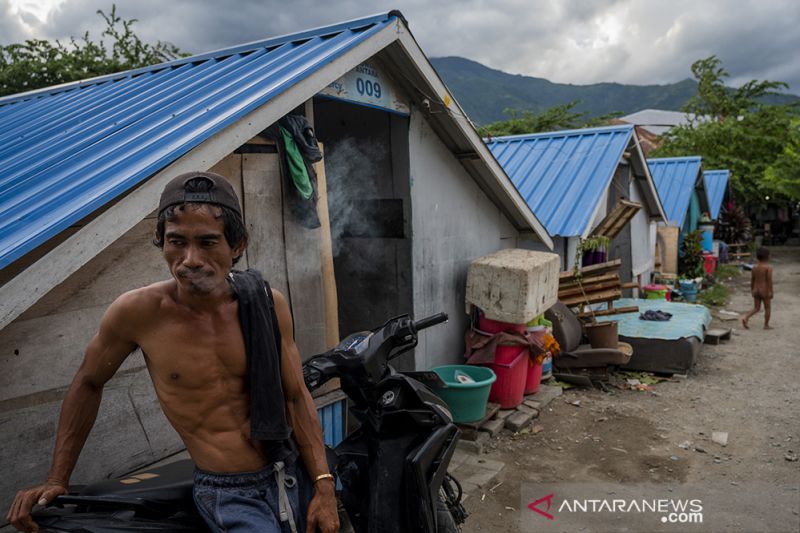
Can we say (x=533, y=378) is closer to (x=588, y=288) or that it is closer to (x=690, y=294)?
(x=588, y=288)

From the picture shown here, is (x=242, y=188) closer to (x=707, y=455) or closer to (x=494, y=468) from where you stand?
(x=494, y=468)

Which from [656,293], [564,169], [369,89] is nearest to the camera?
[369,89]

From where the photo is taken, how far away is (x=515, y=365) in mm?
6816

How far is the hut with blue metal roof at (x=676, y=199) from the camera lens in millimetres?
17531

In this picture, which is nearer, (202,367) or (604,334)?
(202,367)

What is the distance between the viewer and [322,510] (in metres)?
2.42

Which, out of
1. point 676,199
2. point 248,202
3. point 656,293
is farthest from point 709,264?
point 248,202

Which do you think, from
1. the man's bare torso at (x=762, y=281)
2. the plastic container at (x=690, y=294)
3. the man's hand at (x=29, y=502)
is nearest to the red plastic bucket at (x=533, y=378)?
the man's hand at (x=29, y=502)

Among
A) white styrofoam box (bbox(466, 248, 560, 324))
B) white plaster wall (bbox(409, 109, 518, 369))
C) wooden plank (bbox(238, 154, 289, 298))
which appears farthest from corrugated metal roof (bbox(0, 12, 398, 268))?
white styrofoam box (bbox(466, 248, 560, 324))

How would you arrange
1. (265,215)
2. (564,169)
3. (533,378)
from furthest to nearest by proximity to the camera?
(564,169), (533,378), (265,215)

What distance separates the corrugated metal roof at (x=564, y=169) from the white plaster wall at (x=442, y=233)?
8.54 ft

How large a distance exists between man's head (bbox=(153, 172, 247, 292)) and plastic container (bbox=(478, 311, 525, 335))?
5171 millimetres

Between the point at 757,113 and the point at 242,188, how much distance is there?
3064 centimetres

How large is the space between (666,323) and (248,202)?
7.73m
